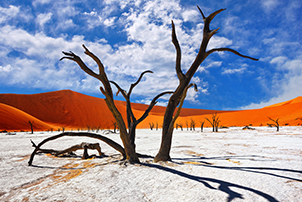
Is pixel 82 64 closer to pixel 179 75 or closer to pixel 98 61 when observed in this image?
pixel 98 61

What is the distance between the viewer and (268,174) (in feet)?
9.57

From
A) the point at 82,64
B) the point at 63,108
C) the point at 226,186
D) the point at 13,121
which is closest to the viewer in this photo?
the point at 226,186

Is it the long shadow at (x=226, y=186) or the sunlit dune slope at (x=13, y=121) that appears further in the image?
the sunlit dune slope at (x=13, y=121)

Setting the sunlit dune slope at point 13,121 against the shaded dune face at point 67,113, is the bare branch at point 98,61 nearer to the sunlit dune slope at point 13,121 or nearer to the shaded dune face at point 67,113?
the sunlit dune slope at point 13,121

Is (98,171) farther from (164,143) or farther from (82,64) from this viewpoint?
(82,64)

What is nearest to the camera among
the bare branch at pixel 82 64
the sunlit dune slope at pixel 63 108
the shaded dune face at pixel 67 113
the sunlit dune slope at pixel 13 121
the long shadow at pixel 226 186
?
the long shadow at pixel 226 186

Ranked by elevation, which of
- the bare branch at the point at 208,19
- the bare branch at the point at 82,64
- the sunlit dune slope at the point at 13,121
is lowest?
the sunlit dune slope at the point at 13,121

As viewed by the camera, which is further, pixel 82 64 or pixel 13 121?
pixel 13 121

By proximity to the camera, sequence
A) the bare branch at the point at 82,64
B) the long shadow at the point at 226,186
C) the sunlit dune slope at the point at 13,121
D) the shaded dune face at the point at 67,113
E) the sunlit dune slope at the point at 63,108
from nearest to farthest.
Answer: the long shadow at the point at 226,186 < the bare branch at the point at 82,64 < the sunlit dune slope at the point at 13,121 < the shaded dune face at the point at 67,113 < the sunlit dune slope at the point at 63,108

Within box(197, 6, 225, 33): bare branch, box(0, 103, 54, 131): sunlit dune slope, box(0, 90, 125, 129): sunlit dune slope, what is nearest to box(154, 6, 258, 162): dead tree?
box(197, 6, 225, 33): bare branch

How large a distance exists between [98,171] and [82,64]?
2.39 meters

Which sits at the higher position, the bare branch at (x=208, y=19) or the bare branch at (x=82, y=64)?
the bare branch at (x=208, y=19)

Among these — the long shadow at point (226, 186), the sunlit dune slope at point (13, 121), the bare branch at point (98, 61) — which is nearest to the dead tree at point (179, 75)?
the long shadow at point (226, 186)

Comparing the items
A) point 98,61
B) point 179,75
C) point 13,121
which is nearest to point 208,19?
point 179,75
